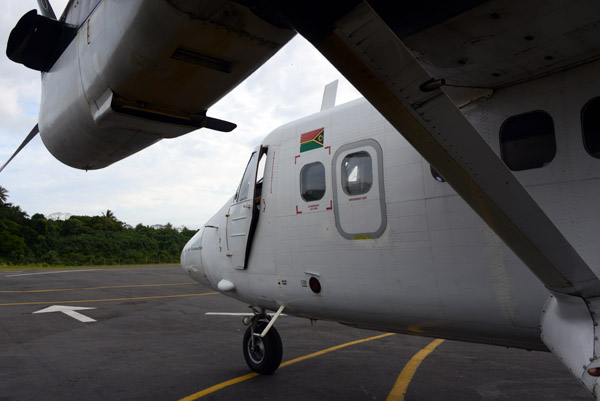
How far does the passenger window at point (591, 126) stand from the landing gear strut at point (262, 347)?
464 cm

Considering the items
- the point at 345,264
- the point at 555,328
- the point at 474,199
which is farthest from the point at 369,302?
the point at 474,199

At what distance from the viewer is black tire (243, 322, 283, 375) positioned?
20.7 ft

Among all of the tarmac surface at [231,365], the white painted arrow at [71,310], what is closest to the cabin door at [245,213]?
the tarmac surface at [231,365]

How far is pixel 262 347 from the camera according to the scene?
20.9 feet

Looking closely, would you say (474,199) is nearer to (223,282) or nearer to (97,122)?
(97,122)

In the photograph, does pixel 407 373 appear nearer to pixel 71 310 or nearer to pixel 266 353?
pixel 266 353

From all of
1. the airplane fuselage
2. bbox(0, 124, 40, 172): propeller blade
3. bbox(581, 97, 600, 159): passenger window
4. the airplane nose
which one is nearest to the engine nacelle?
bbox(0, 124, 40, 172): propeller blade

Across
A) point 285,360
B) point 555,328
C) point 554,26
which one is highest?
point 554,26

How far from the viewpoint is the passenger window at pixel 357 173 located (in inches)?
168

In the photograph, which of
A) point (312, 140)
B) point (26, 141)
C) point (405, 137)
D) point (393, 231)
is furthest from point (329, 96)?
point (26, 141)

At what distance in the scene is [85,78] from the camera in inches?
127

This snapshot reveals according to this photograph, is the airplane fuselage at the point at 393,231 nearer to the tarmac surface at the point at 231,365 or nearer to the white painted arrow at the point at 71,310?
the tarmac surface at the point at 231,365

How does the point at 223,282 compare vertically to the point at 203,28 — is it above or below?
below

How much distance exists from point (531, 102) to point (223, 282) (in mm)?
4713
